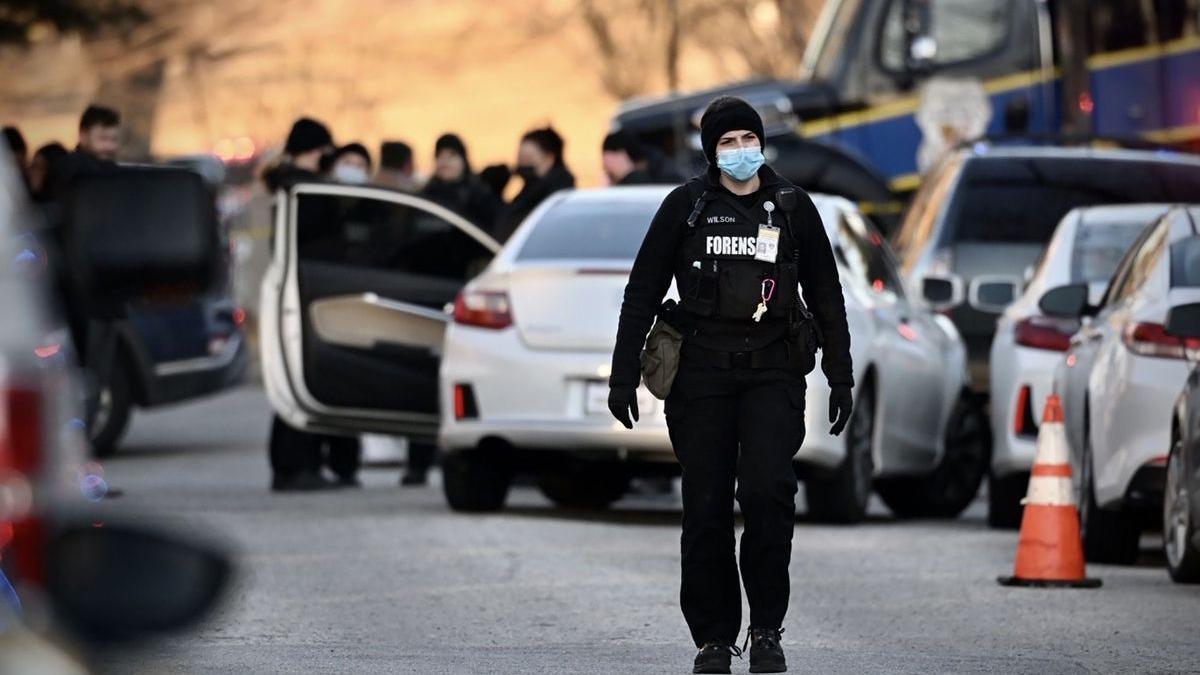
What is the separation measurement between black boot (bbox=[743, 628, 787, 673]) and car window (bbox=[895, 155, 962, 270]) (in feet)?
31.6

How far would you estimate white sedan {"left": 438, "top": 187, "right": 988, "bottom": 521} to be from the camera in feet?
43.7

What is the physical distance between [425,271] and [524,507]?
137 centimetres

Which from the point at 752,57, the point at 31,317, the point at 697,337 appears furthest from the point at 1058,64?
the point at 752,57

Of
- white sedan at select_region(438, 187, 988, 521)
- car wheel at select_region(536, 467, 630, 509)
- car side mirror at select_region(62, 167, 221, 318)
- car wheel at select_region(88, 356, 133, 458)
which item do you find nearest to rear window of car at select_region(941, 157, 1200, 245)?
white sedan at select_region(438, 187, 988, 521)

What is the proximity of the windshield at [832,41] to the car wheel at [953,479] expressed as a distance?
8.78 m

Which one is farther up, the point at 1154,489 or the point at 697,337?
the point at 697,337

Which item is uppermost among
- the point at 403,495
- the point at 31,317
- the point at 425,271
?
the point at 31,317

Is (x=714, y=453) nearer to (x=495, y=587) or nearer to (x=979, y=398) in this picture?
(x=495, y=587)

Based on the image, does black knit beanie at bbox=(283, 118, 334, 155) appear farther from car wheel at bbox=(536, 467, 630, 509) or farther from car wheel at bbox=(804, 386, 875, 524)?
car wheel at bbox=(804, 386, 875, 524)

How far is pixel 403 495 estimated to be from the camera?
52.7 feet

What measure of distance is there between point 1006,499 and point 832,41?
10818 mm

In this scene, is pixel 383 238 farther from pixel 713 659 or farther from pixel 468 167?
pixel 713 659

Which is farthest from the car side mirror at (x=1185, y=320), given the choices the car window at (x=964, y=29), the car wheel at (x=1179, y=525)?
the car window at (x=964, y=29)

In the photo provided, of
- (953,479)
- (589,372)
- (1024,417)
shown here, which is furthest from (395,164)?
(1024,417)
